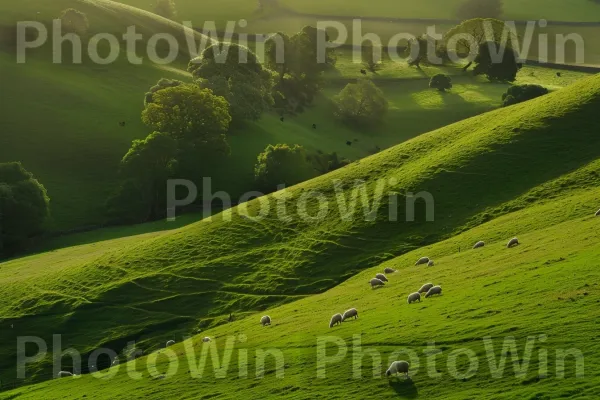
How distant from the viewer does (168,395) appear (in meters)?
37.5

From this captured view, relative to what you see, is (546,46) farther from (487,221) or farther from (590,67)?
(487,221)

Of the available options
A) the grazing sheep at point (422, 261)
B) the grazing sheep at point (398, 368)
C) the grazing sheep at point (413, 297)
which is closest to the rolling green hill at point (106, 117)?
the grazing sheep at point (422, 261)

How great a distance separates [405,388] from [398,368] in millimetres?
1041

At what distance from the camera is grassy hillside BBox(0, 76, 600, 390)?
185ft

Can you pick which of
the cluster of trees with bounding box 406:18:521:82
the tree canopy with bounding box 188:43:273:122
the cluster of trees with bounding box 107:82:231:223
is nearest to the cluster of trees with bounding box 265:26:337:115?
the tree canopy with bounding box 188:43:273:122

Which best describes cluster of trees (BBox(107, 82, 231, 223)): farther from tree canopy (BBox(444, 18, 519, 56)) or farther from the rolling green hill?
tree canopy (BBox(444, 18, 519, 56))

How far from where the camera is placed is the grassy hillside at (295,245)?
56.3 metres

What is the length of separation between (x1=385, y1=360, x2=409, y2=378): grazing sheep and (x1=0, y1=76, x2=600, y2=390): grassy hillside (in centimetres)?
2492

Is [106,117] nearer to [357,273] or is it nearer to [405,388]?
[357,273]

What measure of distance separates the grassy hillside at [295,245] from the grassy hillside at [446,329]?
3.85 metres

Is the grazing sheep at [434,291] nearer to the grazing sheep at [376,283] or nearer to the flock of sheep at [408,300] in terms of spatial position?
the flock of sheep at [408,300]

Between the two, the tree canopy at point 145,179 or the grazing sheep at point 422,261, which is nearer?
the grazing sheep at point 422,261

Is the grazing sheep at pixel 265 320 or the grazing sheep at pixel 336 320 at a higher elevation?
the grazing sheep at pixel 336 320

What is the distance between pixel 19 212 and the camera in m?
90.8
